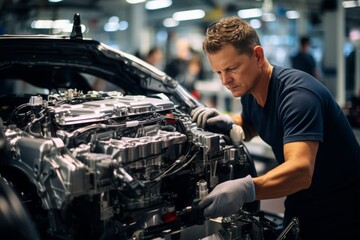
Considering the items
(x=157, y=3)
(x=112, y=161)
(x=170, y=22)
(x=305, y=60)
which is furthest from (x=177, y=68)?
(x=170, y=22)

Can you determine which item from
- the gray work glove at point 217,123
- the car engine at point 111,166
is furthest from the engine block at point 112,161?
the gray work glove at point 217,123

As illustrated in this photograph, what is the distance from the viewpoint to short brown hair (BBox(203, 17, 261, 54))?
2.21 m

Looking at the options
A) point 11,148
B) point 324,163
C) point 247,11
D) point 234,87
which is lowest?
point 324,163

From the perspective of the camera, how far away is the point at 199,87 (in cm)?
1055

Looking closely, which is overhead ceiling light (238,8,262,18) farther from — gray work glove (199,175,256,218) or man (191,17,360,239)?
gray work glove (199,175,256,218)

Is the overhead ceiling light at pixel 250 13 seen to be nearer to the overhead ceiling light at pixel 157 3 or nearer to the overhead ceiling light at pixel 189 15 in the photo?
the overhead ceiling light at pixel 189 15

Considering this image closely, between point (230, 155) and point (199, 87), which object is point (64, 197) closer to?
point (230, 155)

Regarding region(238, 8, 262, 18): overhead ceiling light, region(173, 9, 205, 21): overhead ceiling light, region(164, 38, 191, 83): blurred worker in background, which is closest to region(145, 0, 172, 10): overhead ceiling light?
region(173, 9, 205, 21): overhead ceiling light

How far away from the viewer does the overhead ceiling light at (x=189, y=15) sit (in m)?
20.1

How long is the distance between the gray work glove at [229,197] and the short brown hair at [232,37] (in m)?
0.66

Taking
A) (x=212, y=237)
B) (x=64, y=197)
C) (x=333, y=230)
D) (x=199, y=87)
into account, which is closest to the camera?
A: (x=64, y=197)

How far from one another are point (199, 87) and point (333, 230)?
8184 mm

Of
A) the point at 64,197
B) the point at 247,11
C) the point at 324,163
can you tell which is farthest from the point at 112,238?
the point at 247,11

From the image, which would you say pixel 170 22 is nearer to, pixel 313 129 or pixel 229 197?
pixel 313 129
